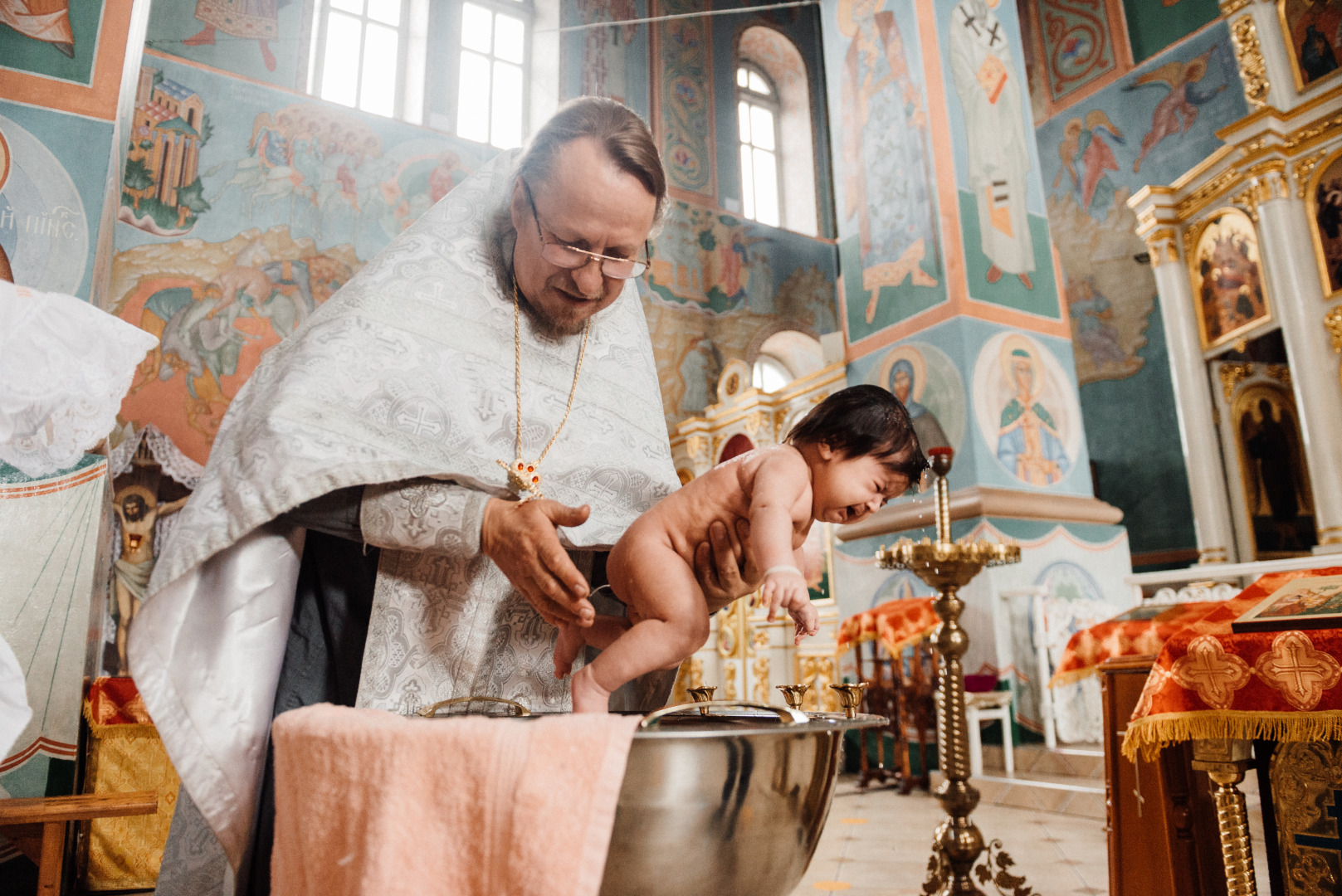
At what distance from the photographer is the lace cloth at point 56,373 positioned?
2979 millimetres

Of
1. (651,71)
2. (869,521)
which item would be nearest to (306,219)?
(651,71)

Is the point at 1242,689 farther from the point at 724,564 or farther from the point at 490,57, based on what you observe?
the point at 490,57

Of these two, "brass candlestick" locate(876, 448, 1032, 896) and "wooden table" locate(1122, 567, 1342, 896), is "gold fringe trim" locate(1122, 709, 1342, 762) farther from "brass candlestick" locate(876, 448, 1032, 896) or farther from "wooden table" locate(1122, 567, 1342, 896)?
"brass candlestick" locate(876, 448, 1032, 896)

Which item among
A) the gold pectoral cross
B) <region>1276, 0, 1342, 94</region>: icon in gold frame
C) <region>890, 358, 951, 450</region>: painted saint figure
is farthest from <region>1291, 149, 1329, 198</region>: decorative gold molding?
the gold pectoral cross

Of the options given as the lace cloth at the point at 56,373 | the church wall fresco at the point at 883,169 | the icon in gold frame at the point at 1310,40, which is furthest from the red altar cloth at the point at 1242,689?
the icon in gold frame at the point at 1310,40

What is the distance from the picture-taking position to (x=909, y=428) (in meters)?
1.48

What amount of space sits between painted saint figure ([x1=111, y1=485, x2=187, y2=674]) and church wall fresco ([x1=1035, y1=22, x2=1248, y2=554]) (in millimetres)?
10831

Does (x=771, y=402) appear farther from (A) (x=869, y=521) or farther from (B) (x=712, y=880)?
(B) (x=712, y=880)

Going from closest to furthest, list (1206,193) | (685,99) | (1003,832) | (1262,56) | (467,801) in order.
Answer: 1. (467,801)
2. (1003,832)
3. (1262,56)
4. (1206,193)
5. (685,99)

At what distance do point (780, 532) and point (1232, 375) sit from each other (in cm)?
1018

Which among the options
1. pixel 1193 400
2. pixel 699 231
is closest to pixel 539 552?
pixel 1193 400

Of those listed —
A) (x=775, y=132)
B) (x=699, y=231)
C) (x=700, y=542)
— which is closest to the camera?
(x=700, y=542)

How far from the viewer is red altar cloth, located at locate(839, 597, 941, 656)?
546 cm

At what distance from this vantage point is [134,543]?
7.50 meters
